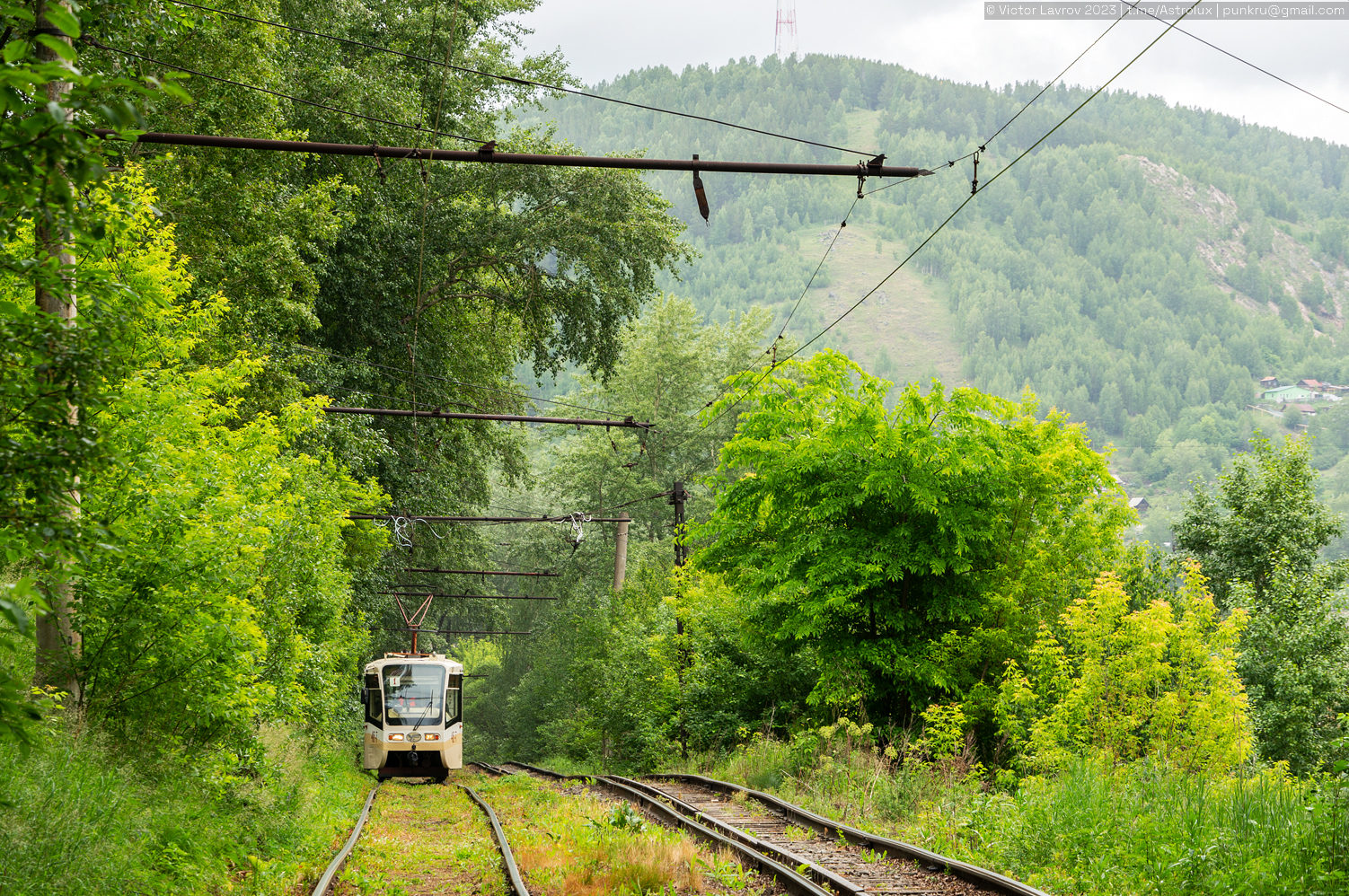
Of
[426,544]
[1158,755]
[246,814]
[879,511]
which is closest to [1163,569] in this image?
[879,511]

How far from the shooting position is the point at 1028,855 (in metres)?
9.95

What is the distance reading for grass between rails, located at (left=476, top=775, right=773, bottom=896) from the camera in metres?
8.85

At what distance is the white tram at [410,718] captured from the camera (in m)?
24.2

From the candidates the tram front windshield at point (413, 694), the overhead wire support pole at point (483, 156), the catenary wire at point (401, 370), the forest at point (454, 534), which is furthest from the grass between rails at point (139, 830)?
the tram front windshield at point (413, 694)

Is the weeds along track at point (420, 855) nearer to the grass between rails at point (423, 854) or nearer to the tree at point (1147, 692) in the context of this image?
the grass between rails at point (423, 854)

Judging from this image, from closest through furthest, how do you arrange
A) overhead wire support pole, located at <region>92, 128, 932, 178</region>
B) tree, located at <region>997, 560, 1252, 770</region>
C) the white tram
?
1. overhead wire support pole, located at <region>92, 128, 932, 178</region>
2. tree, located at <region>997, 560, 1252, 770</region>
3. the white tram

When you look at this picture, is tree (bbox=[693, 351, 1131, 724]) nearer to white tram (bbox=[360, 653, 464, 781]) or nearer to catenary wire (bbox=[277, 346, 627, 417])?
catenary wire (bbox=[277, 346, 627, 417])

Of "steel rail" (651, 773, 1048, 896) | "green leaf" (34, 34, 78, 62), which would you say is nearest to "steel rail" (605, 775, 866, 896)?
"steel rail" (651, 773, 1048, 896)

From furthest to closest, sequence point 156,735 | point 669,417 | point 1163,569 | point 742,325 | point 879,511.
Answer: point 742,325, point 669,417, point 1163,569, point 879,511, point 156,735

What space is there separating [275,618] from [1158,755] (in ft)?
40.3

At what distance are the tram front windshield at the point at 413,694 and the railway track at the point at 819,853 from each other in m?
9.03

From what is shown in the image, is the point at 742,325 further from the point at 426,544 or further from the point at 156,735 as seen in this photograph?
the point at 156,735

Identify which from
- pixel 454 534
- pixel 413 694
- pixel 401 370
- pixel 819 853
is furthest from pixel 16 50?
pixel 454 534

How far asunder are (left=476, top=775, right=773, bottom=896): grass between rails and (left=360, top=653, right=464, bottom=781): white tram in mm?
11623
